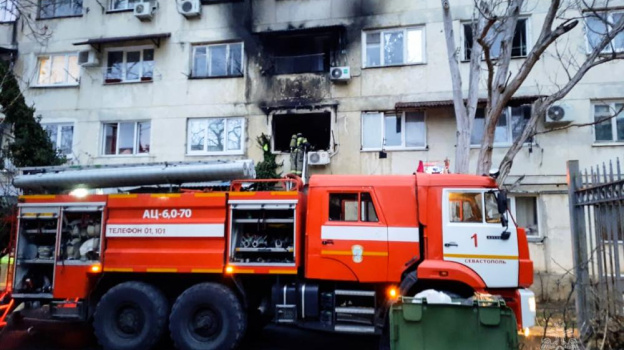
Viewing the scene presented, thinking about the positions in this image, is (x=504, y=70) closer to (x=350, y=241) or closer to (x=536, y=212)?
(x=536, y=212)

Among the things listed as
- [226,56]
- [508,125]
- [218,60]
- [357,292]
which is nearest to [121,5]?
[218,60]

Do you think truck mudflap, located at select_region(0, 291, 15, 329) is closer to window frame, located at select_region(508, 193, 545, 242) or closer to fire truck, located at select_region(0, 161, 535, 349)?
fire truck, located at select_region(0, 161, 535, 349)

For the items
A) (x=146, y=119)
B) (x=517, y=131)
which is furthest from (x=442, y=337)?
(x=146, y=119)

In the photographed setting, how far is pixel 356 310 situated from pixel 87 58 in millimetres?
13596

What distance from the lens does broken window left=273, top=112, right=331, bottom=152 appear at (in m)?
14.3

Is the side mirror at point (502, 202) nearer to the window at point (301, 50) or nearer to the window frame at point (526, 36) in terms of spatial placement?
the window frame at point (526, 36)

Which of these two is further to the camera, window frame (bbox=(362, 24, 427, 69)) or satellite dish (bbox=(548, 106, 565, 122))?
window frame (bbox=(362, 24, 427, 69))

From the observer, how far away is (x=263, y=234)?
288 inches

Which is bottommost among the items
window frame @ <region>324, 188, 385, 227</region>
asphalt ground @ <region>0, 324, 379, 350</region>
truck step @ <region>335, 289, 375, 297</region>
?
asphalt ground @ <region>0, 324, 379, 350</region>

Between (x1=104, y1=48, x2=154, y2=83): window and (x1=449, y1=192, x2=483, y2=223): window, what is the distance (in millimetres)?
12092

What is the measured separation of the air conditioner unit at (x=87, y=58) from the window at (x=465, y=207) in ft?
45.0

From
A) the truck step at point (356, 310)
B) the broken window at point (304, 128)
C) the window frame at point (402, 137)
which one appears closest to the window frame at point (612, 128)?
the window frame at point (402, 137)

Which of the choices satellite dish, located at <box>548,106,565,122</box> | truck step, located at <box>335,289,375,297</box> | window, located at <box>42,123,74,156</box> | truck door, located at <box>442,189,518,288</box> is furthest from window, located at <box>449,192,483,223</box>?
window, located at <box>42,123,74,156</box>

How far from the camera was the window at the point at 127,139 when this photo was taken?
14.8 metres
